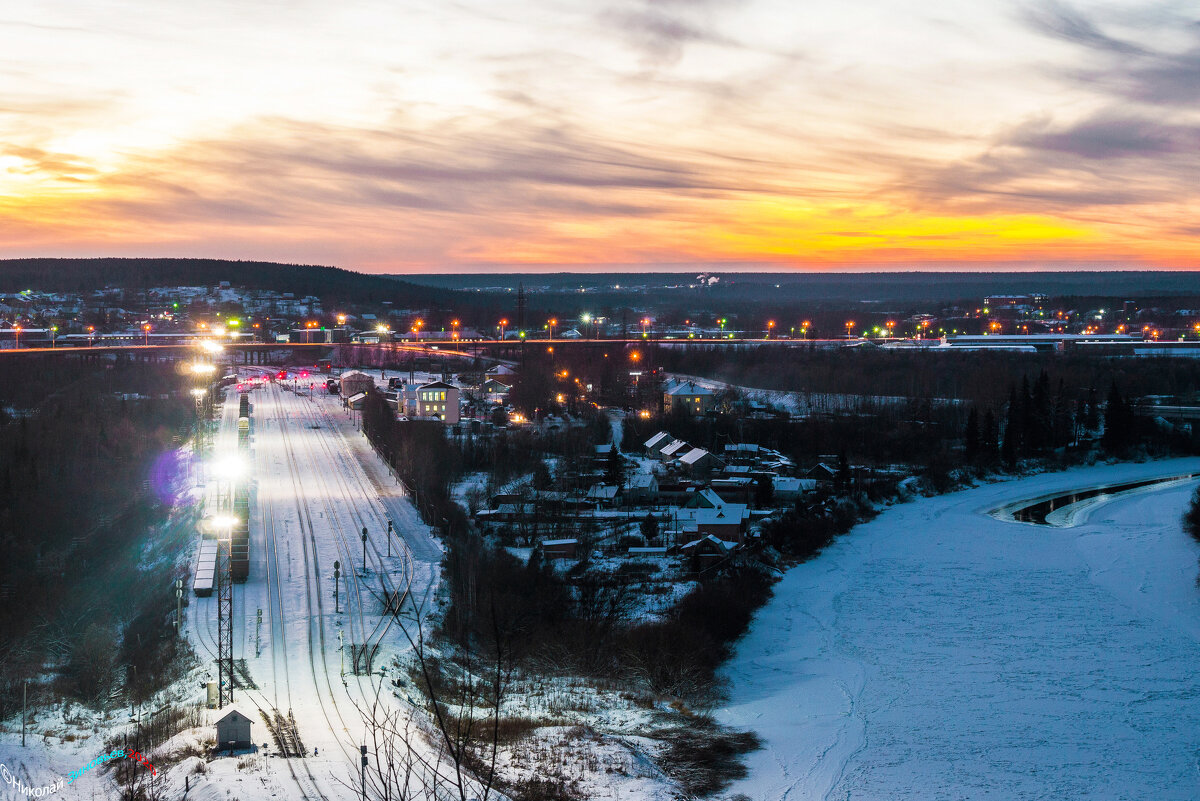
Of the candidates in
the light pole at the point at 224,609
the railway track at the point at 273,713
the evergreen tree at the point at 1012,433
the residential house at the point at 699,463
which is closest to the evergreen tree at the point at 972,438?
the evergreen tree at the point at 1012,433

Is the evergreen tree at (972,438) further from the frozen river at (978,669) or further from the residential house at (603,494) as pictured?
the residential house at (603,494)

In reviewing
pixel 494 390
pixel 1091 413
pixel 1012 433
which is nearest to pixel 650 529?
pixel 1012 433

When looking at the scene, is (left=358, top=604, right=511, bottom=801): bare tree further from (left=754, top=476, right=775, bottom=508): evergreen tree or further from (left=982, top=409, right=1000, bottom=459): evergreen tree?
(left=982, top=409, right=1000, bottom=459): evergreen tree

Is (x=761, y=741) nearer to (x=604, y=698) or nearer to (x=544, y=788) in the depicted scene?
(x=604, y=698)

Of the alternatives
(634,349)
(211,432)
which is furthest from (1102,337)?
(211,432)

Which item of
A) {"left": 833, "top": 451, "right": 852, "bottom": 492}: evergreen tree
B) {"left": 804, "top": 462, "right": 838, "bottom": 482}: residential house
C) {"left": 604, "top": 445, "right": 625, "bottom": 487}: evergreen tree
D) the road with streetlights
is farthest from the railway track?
{"left": 804, "top": 462, "right": 838, "bottom": 482}: residential house

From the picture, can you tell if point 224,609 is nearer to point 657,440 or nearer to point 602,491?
point 602,491

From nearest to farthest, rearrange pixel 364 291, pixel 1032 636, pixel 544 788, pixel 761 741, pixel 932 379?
pixel 544 788 → pixel 761 741 → pixel 1032 636 → pixel 932 379 → pixel 364 291
